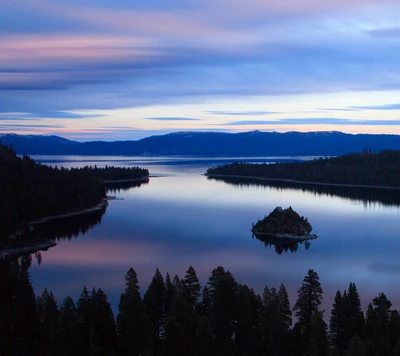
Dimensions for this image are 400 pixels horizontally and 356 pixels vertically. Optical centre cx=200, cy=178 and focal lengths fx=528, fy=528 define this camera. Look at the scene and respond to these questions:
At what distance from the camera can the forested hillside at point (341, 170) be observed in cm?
9162

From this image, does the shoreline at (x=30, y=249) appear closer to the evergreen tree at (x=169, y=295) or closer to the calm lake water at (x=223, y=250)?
the calm lake water at (x=223, y=250)

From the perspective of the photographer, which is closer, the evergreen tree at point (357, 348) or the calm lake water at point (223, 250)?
the evergreen tree at point (357, 348)

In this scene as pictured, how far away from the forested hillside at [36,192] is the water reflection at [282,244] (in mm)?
17394

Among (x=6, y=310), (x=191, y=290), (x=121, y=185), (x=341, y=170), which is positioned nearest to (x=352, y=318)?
(x=191, y=290)

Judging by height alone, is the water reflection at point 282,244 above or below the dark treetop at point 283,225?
below

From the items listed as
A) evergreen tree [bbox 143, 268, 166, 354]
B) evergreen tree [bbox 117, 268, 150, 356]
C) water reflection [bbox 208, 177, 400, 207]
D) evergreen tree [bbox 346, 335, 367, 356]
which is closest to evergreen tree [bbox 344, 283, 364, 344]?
evergreen tree [bbox 346, 335, 367, 356]

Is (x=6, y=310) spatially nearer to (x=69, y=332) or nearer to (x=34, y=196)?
(x=69, y=332)

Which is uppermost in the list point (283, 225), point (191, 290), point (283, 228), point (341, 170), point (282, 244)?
point (341, 170)

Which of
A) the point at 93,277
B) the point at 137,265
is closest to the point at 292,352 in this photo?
the point at 93,277

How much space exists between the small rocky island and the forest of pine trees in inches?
799

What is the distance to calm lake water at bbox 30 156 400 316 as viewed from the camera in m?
24.9

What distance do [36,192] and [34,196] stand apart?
1215 millimetres

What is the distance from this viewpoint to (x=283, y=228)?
39.3 meters

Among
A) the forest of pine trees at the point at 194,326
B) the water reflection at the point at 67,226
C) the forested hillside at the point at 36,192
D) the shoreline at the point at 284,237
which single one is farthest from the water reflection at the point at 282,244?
the forested hillside at the point at 36,192
